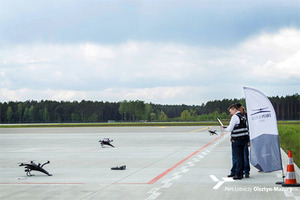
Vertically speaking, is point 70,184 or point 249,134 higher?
point 249,134

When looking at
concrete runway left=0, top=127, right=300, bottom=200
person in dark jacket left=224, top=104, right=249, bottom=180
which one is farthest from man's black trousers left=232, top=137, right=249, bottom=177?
concrete runway left=0, top=127, right=300, bottom=200

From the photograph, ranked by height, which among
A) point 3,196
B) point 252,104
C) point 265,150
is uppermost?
point 252,104

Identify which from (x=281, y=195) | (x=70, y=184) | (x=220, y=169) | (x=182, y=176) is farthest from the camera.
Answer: (x=220, y=169)

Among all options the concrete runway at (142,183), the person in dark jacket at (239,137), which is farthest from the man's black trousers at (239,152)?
the concrete runway at (142,183)

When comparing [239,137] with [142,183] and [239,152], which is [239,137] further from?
[142,183]

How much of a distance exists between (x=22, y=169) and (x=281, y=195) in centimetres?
913

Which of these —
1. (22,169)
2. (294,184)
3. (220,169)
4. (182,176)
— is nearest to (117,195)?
(182,176)

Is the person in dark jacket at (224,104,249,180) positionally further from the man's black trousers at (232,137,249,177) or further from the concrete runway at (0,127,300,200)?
the concrete runway at (0,127,300,200)

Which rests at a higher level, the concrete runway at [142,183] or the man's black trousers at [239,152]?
the man's black trousers at [239,152]

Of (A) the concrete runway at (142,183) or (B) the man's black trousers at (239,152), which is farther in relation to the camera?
(B) the man's black trousers at (239,152)

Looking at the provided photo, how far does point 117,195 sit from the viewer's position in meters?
9.63

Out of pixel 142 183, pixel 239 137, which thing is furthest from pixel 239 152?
pixel 142 183

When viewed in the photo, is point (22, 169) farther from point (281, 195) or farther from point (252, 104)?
point (281, 195)

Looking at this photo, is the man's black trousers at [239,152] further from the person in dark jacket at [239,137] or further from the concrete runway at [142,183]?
the concrete runway at [142,183]
